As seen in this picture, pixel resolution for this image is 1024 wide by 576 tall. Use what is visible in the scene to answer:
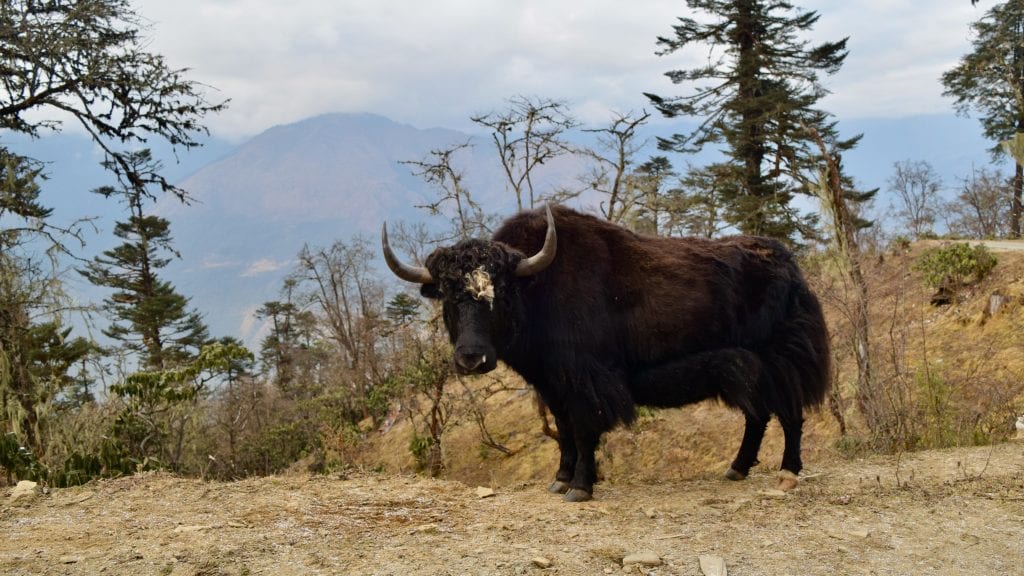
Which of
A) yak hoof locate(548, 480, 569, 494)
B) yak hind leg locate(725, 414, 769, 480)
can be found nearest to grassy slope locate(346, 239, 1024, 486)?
yak hind leg locate(725, 414, 769, 480)

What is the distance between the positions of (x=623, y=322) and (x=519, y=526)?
1870 mm

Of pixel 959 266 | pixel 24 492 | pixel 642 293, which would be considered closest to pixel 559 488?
pixel 642 293

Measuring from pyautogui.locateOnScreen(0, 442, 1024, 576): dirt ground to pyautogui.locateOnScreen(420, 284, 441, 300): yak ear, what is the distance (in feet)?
5.05

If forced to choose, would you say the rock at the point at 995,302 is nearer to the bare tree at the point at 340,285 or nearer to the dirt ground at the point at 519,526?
the dirt ground at the point at 519,526

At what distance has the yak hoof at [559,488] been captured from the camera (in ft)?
19.1

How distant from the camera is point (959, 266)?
14789mm

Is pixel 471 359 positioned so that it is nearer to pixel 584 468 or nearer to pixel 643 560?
pixel 584 468

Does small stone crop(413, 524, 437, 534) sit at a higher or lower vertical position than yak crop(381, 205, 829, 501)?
lower

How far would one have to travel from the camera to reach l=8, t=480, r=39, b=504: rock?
213 inches

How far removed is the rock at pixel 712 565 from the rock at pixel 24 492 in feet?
16.0

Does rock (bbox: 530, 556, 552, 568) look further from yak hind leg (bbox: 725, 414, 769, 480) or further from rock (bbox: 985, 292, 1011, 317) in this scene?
rock (bbox: 985, 292, 1011, 317)

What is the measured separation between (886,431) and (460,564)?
5.83 metres

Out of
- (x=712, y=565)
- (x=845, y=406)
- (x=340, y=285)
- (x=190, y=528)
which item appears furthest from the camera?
(x=340, y=285)

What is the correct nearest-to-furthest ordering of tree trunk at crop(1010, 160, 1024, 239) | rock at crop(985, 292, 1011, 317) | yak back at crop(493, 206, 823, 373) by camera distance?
1. yak back at crop(493, 206, 823, 373)
2. rock at crop(985, 292, 1011, 317)
3. tree trunk at crop(1010, 160, 1024, 239)
